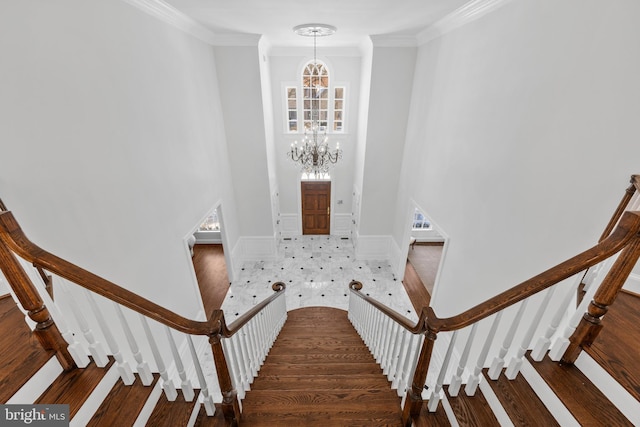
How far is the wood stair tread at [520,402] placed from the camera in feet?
4.46

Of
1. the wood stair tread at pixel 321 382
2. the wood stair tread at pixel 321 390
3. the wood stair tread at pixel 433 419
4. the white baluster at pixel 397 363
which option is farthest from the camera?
the wood stair tread at pixel 321 382

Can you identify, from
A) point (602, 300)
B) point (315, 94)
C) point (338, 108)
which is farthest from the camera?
point (338, 108)

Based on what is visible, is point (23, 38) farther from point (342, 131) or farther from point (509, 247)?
point (342, 131)

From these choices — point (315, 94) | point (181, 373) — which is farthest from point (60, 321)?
point (315, 94)

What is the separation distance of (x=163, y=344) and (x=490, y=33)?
5364 millimetres

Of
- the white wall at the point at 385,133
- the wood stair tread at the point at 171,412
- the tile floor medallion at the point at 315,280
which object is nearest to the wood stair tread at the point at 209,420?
the wood stair tread at the point at 171,412

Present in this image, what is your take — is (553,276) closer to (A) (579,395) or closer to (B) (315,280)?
(A) (579,395)

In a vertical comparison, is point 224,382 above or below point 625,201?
below

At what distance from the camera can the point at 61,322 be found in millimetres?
1417

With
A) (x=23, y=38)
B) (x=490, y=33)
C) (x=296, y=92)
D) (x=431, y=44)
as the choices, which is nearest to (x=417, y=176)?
(x=431, y=44)

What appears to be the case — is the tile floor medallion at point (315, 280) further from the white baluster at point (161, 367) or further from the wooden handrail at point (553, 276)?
the wooden handrail at point (553, 276)

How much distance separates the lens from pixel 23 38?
1.80 m

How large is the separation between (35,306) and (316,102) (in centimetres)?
702

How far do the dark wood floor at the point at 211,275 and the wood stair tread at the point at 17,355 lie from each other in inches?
152
